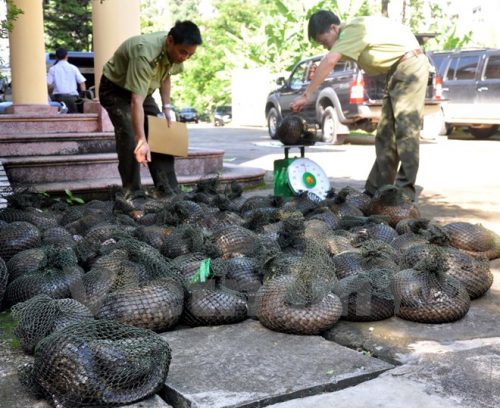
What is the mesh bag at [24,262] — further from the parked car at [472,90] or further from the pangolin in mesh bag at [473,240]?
the parked car at [472,90]

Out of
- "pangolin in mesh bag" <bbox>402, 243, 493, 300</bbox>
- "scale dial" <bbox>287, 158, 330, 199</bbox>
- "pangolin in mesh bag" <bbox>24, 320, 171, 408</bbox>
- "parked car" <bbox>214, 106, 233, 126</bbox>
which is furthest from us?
"parked car" <bbox>214, 106, 233, 126</bbox>

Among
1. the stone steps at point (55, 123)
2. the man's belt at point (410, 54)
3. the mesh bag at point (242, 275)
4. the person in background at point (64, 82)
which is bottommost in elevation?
the mesh bag at point (242, 275)

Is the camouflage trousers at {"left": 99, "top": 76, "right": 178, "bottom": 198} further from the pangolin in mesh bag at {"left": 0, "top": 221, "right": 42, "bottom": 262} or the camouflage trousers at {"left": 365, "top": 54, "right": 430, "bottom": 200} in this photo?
the camouflage trousers at {"left": 365, "top": 54, "right": 430, "bottom": 200}

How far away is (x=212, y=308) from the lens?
3.46m

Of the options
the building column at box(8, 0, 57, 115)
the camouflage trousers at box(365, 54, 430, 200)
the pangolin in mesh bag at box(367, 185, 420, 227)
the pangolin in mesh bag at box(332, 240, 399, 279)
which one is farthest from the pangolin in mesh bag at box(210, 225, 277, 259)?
the building column at box(8, 0, 57, 115)

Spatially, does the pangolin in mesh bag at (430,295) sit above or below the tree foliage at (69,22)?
below

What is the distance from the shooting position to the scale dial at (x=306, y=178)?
21.7ft

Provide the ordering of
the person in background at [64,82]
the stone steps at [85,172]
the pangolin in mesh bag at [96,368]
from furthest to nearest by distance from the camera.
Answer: the person in background at [64,82] < the stone steps at [85,172] < the pangolin in mesh bag at [96,368]

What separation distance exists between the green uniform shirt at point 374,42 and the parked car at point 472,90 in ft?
38.5

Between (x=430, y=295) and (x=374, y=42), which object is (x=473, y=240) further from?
(x=374, y=42)

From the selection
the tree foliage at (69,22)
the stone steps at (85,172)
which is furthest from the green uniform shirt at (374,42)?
the tree foliage at (69,22)

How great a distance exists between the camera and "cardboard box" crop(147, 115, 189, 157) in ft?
20.4

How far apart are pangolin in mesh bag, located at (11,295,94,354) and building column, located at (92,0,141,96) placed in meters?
6.54

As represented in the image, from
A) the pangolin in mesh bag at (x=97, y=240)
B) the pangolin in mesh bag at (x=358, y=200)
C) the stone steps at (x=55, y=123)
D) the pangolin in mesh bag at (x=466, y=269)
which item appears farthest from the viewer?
the stone steps at (x=55, y=123)
